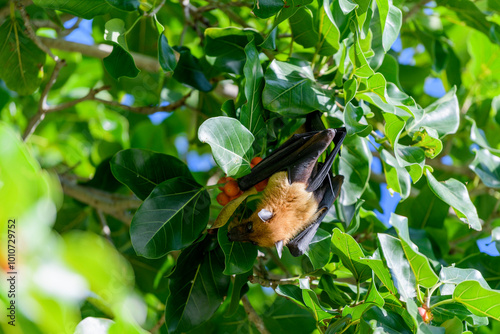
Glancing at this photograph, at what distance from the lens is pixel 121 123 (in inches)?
129

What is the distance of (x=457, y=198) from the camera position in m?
1.76

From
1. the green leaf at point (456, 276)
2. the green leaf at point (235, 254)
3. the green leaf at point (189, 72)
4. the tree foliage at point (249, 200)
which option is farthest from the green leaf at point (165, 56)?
the green leaf at point (456, 276)

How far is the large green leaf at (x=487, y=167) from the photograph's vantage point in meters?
2.26

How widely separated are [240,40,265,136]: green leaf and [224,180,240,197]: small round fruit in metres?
0.19

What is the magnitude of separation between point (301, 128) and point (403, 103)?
14.6 inches

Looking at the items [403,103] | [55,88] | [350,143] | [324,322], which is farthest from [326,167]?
[55,88]

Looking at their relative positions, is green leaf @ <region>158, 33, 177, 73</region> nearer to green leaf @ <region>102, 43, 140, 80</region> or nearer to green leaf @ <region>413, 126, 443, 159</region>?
green leaf @ <region>102, 43, 140, 80</region>

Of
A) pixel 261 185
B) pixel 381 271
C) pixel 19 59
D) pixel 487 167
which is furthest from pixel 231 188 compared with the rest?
pixel 19 59

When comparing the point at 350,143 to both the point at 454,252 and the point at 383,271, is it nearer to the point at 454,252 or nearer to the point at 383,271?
the point at 383,271

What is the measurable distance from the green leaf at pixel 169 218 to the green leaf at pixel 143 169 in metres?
0.12

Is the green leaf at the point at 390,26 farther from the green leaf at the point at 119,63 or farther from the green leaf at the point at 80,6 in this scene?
the green leaf at the point at 80,6

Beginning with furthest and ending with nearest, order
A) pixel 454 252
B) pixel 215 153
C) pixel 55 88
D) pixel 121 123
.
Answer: pixel 55 88, pixel 121 123, pixel 454 252, pixel 215 153

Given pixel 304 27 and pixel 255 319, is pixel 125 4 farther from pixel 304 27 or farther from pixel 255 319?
pixel 255 319

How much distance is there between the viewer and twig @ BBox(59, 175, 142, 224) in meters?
2.42
